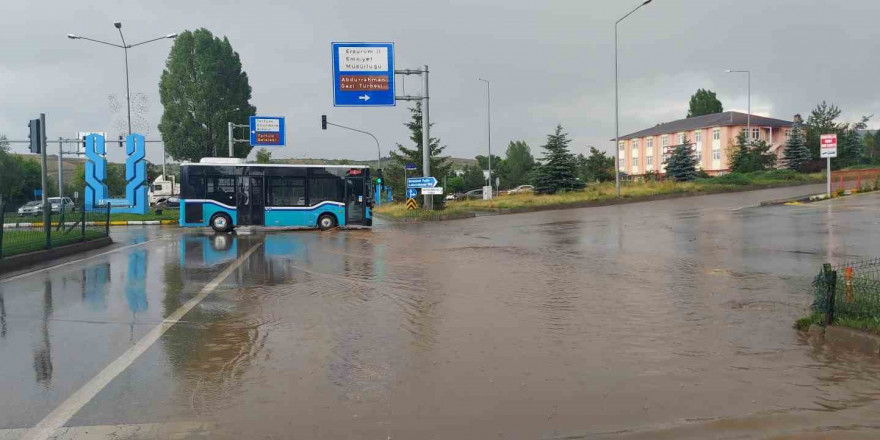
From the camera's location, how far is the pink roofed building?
72.1 metres

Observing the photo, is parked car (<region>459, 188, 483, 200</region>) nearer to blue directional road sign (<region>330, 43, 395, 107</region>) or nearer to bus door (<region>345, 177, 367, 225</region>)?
blue directional road sign (<region>330, 43, 395, 107</region>)

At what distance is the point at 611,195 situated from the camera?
37.9 meters

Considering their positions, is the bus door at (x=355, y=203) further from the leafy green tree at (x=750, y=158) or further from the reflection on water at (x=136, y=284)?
the leafy green tree at (x=750, y=158)

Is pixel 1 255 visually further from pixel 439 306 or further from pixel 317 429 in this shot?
pixel 317 429

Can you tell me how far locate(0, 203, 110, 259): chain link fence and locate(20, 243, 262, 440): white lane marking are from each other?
9.00 m

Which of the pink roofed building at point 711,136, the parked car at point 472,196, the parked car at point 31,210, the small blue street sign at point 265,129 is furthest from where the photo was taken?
the pink roofed building at point 711,136

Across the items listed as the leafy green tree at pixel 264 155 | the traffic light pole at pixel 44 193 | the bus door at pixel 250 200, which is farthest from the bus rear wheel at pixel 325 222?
the leafy green tree at pixel 264 155

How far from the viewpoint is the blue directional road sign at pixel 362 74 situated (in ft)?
98.7

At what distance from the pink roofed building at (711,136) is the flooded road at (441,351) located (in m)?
56.0

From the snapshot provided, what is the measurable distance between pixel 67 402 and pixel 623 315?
6324 millimetres

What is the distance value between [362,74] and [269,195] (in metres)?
7.29

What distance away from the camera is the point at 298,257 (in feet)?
53.6

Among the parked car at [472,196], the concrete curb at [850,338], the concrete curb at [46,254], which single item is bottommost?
the concrete curb at [850,338]

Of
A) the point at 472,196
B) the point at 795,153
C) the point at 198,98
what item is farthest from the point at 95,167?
the point at 795,153
